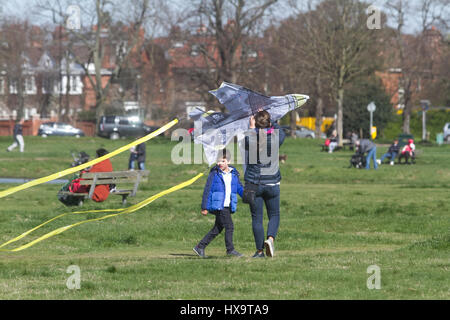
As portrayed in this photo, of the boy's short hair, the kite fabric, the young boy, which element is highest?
the kite fabric

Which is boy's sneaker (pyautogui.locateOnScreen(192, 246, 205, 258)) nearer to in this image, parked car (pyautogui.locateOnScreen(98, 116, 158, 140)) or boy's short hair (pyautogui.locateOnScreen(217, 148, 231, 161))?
boy's short hair (pyautogui.locateOnScreen(217, 148, 231, 161))

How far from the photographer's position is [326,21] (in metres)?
53.2

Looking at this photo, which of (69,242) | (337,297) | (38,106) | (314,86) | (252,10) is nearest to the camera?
(337,297)

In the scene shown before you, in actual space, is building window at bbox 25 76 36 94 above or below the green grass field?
above

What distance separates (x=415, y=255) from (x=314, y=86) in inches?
2255

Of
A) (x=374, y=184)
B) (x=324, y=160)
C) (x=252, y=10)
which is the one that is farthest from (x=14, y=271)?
(x=252, y=10)

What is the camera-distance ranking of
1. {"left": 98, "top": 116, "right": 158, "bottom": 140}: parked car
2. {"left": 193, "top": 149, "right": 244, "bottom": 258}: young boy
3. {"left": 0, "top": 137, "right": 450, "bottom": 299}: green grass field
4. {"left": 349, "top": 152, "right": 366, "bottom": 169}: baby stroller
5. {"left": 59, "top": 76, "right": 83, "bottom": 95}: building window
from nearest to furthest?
{"left": 0, "top": 137, "right": 450, "bottom": 299}: green grass field
{"left": 193, "top": 149, "right": 244, "bottom": 258}: young boy
{"left": 349, "top": 152, "right": 366, "bottom": 169}: baby stroller
{"left": 98, "top": 116, "right": 158, "bottom": 140}: parked car
{"left": 59, "top": 76, "right": 83, "bottom": 95}: building window

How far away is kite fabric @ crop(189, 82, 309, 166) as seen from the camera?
1070 centimetres

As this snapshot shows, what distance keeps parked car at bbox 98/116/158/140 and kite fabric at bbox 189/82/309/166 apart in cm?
5185

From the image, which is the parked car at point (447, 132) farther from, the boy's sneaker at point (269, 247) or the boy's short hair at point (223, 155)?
the boy's sneaker at point (269, 247)

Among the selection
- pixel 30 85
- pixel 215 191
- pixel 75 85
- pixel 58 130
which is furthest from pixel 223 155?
pixel 75 85

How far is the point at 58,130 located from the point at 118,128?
28.3ft

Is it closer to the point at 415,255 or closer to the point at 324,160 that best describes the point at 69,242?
the point at 415,255

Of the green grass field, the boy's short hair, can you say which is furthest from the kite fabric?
the green grass field
